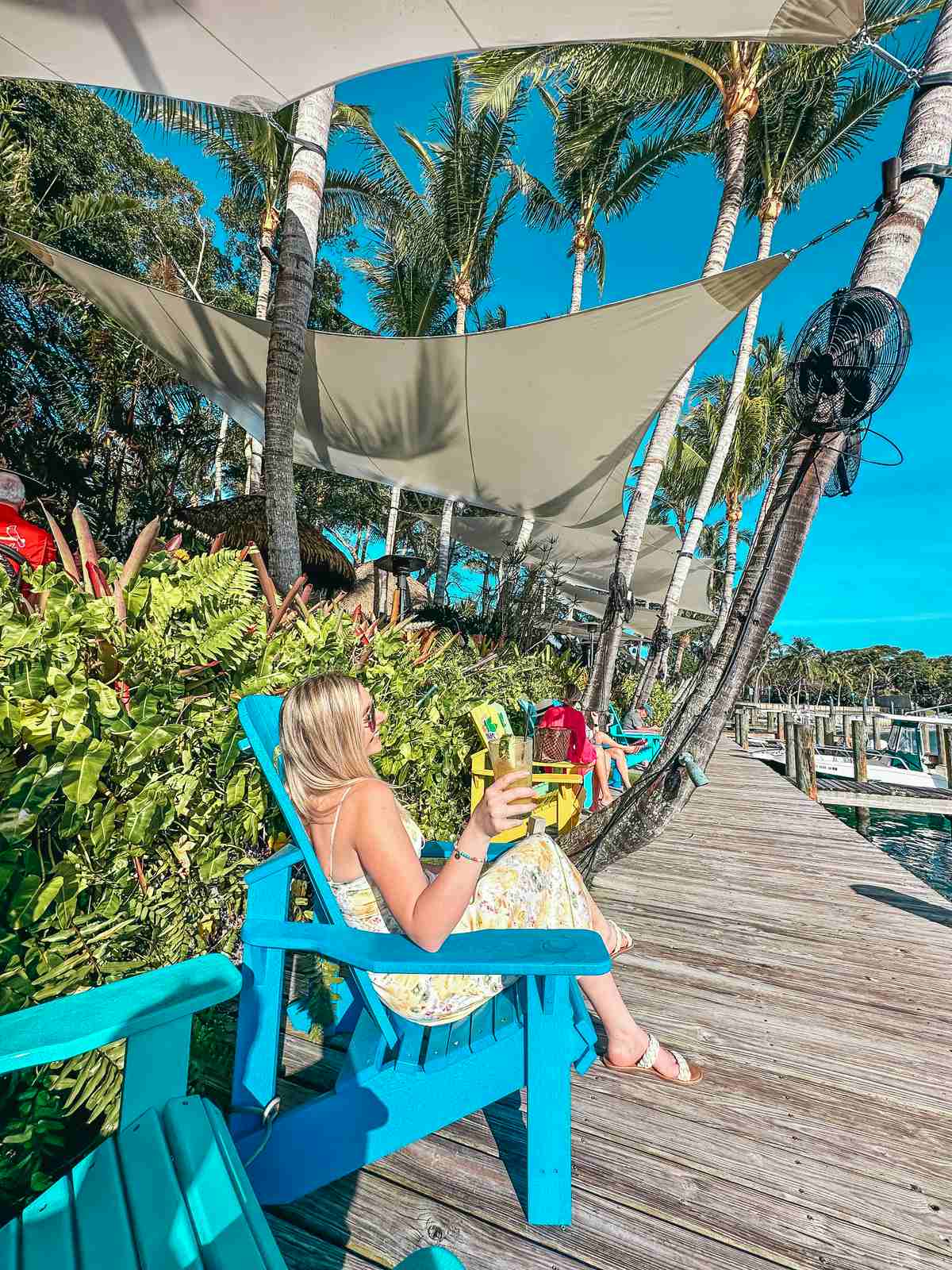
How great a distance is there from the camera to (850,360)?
2.22m

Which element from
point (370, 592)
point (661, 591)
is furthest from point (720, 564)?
point (370, 592)

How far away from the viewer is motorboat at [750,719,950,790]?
41.9ft

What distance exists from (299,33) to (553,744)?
14.9 feet

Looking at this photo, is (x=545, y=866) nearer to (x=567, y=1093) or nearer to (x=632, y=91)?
(x=567, y=1093)

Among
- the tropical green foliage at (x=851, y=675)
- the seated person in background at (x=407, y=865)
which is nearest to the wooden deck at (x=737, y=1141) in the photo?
the seated person in background at (x=407, y=865)

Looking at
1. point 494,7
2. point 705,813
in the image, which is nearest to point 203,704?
point 494,7

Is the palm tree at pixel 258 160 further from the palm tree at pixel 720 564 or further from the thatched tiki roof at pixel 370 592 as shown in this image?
the palm tree at pixel 720 564

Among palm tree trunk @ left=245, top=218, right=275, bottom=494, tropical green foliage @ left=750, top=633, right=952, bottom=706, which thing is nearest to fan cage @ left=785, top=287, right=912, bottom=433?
palm tree trunk @ left=245, top=218, right=275, bottom=494

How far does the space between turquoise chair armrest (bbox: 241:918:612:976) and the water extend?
27.6ft

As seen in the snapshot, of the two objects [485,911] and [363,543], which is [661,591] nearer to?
[363,543]

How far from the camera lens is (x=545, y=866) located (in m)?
1.39

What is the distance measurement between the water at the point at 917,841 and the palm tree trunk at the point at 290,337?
25.9 feet

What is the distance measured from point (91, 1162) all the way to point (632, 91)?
1113 centimetres

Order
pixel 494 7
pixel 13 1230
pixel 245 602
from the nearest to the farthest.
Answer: pixel 13 1230
pixel 245 602
pixel 494 7
